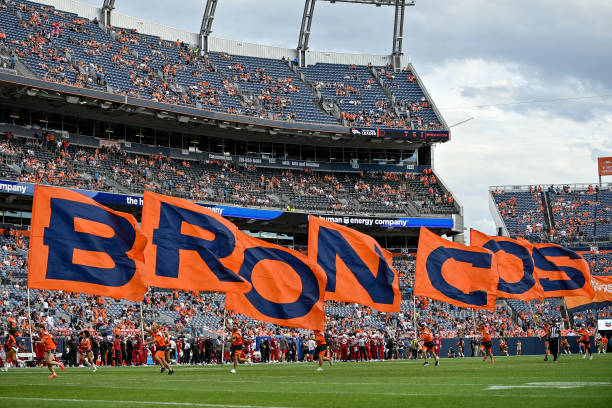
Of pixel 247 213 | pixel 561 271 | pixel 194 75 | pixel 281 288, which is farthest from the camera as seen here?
pixel 194 75

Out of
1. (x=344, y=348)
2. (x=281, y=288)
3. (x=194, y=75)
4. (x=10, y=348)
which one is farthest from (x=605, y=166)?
(x=10, y=348)

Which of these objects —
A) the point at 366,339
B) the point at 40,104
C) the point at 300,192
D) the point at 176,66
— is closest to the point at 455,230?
the point at 300,192

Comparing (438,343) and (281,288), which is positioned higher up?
(281,288)

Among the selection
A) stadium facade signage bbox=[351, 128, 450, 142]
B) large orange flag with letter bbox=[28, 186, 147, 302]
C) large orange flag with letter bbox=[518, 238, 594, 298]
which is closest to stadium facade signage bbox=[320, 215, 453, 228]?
stadium facade signage bbox=[351, 128, 450, 142]

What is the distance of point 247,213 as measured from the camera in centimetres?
6050

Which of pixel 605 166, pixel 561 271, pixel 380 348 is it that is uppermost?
pixel 605 166

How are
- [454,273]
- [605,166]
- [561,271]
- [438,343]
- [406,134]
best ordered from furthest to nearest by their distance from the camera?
[605,166]
[406,134]
[438,343]
[561,271]
[454,273]

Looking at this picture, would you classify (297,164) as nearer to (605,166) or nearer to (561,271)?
(561,271)

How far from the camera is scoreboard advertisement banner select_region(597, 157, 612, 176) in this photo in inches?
3312

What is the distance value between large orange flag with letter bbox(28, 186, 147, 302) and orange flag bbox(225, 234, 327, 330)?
134 inches

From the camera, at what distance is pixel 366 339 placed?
49.7m

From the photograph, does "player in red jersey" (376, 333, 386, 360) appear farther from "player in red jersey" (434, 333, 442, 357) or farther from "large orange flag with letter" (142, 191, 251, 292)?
"large orange flag with letter" (142, 191, 251, 292)

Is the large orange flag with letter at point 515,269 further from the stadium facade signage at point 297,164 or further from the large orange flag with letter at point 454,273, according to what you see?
the stadium facade signage at point 297,164

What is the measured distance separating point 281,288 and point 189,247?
3150mm
